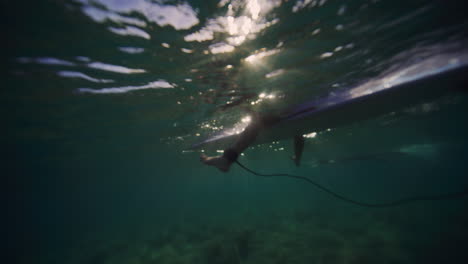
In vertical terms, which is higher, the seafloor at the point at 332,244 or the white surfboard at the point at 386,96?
the white surfboard at the point at 386,96

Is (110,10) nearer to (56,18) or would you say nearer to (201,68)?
(56,18)

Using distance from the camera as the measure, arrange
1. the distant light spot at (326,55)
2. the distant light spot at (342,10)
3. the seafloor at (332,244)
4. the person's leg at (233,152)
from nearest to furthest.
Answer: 1. the person's leg at (233,152)
2. the distant light spot at (342,10)
3. the distant light spot at (326,55)
4. the seafloor at (332,244)

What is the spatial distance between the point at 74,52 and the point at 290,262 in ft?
44.8

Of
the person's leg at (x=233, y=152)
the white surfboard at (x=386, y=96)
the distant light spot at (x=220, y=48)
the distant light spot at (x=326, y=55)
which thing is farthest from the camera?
the distant light spot at (x=326, y=55)

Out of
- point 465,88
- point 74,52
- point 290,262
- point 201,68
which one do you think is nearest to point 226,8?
point 201,68

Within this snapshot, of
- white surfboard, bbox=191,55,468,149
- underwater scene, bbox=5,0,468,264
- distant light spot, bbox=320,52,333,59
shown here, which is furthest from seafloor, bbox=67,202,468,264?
distant light spot, bbox=320,52,333,59

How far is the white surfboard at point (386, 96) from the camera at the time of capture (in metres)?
4.61

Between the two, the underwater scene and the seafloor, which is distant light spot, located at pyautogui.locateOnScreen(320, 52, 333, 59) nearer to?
the underwater scene

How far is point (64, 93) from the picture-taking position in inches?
315

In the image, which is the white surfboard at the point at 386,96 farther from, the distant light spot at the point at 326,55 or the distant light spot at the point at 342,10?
the distant light spot at the point at 342,10

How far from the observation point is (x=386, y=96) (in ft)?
17.1

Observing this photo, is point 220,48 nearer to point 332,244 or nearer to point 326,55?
point 326,55

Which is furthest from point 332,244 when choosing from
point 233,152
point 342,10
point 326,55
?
point 342,10

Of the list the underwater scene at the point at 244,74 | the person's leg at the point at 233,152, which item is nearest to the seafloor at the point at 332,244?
the underwater scene at the point at 244,74
